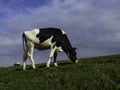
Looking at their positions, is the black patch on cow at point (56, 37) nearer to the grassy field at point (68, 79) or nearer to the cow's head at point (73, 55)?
the cow's head at point (73, 55)

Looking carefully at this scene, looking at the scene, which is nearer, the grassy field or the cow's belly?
the grassy field

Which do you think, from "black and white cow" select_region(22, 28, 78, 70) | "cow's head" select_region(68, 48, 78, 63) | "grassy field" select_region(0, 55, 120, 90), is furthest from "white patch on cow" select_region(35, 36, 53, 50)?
"grassy field" select_region(0, 55, 120, 90)

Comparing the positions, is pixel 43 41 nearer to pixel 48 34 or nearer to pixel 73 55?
pixel 48 34

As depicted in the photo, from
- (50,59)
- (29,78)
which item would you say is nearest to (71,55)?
(50,59)

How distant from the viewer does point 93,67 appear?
30625mm

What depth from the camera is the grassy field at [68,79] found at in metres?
27.5

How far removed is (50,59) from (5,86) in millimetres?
7195

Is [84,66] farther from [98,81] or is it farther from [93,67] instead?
[98,81]

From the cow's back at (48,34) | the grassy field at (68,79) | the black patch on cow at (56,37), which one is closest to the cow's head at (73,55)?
the black patch on cow at (56,37)

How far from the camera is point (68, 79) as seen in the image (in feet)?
93.4

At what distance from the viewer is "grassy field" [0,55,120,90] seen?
27516 millimetres

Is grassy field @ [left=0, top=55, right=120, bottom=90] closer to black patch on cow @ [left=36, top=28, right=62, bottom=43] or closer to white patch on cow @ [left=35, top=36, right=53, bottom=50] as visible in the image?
white patch on cow @ [left=35, top=36, right=53, bottom=50]

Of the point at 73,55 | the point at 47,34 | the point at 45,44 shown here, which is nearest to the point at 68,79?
the point at 45,44

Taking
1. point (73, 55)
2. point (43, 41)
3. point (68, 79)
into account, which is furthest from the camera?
point (73, 55)
